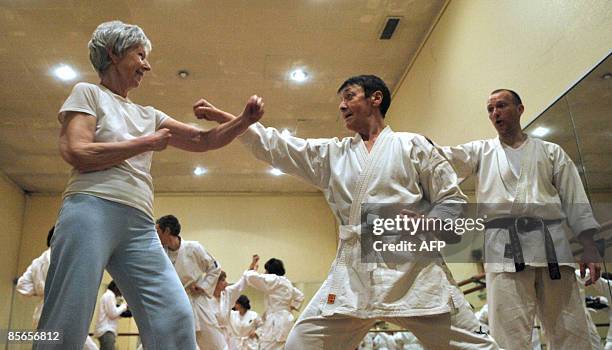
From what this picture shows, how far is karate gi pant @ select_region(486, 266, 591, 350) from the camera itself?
2.36m

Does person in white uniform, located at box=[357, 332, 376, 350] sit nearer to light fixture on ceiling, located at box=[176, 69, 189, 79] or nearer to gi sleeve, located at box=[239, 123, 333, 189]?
light fixture on ceiling, located at box=[176, 69, 189, 79]

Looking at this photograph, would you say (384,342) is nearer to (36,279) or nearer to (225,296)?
(225,296)

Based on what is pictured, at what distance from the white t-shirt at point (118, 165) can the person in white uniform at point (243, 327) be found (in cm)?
523

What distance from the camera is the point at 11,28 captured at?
222 inches

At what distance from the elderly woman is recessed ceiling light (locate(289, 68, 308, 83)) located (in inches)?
195

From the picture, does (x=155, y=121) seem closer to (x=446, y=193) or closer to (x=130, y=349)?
(x=446, y=193)

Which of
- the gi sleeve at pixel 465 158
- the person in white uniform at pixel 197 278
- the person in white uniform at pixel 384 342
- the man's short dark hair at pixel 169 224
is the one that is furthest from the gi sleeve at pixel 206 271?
the gi sleeve at pixel 465 158

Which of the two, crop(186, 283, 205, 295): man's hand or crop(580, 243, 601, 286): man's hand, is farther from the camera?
crop(186, 283, 205, 295): man's hand

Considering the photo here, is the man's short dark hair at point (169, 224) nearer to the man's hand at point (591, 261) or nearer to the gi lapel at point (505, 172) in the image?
the gi lapel at point (505, 172)

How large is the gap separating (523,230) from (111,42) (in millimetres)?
2005

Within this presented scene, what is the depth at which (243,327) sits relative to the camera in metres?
7.49

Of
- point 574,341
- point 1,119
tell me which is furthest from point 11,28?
point 574,341

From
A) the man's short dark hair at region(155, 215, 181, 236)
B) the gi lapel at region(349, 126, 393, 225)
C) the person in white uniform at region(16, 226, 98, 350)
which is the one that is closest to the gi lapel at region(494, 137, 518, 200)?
the gi lapel at region(349, 126, 393, 225)

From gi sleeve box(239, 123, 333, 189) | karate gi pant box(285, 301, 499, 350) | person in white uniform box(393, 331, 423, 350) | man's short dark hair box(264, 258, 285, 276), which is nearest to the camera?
karate gi pant box(285, 301, 499, 350)
